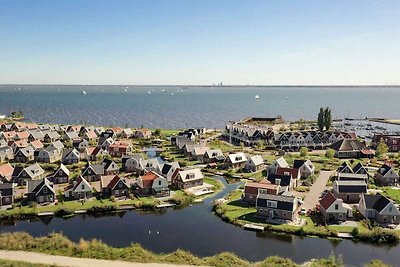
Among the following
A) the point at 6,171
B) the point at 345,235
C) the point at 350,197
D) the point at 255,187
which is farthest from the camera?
the point at 6,171

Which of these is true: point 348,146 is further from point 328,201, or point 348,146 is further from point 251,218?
point 251,218

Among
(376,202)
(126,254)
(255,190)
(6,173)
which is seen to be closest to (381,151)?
(376,202)

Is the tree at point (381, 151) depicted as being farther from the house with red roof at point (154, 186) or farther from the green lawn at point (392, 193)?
the house with red roof at point (154, 186)

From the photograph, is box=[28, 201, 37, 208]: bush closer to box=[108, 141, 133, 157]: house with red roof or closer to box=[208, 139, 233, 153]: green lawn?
box=[108, 141, 133, 157]: house with red roof

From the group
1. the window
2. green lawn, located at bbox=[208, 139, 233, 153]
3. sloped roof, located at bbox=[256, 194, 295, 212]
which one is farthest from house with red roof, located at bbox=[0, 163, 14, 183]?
green lawn, located at bbox=[208, 139, 233, 153]

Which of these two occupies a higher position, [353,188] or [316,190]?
[353,188]
